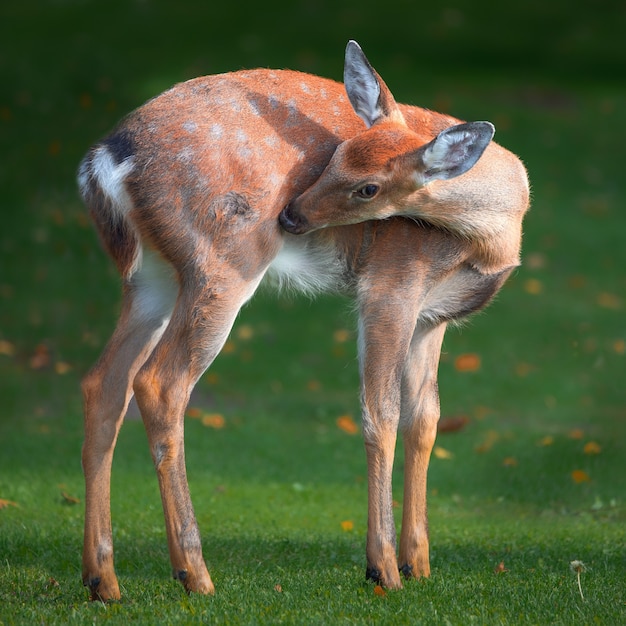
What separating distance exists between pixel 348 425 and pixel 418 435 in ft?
13.7

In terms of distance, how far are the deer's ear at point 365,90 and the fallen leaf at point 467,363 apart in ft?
20.6

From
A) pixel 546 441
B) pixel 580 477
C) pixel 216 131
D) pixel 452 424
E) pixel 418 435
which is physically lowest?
pixel 452 424

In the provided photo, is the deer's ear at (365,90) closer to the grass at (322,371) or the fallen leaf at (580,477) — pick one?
the grass at (322,371)

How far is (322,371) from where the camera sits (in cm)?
1149

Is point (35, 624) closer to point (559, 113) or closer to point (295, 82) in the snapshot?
point (295, 82)

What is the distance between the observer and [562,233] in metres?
14.7

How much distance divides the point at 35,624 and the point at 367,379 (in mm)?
1971

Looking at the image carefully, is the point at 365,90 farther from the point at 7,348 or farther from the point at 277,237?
the point at 7,348

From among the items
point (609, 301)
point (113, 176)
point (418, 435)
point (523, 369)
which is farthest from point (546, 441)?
point (113, 176)

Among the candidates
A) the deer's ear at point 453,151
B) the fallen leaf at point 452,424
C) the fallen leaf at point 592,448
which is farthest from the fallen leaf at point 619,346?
the deer's ear at point 453,151

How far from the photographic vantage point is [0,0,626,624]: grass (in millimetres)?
5461

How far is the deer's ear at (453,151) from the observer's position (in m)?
5.04

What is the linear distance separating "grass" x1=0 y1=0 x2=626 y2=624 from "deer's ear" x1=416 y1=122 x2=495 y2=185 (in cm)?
207

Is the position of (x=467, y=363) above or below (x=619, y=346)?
above
